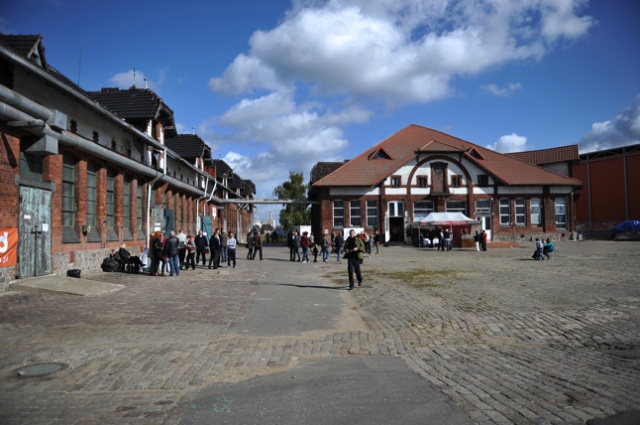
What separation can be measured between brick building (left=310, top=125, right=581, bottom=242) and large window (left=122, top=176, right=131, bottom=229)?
2714 cm

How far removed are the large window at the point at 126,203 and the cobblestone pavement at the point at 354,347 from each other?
865 centimetres

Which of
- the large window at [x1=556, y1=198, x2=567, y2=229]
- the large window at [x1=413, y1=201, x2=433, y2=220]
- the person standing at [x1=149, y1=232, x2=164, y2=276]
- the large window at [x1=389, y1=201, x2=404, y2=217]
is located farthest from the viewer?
the large window at [x1=556, y1=198, x2=567, y2=229]

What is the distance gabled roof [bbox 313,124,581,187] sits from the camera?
159ft

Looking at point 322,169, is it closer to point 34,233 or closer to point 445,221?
point 445,221

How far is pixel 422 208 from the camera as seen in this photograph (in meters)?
48.9

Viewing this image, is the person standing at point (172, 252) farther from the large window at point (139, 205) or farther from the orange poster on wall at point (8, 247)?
the large window at point (139, 205)

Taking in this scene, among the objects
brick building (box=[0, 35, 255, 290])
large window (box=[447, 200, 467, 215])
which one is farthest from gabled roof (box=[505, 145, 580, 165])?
brick building (box=[0, 35, 255, 290])

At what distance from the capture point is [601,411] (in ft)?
14.2

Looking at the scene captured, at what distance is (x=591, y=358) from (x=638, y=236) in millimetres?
46612

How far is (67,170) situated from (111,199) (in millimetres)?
3677

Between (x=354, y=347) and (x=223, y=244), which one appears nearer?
(x=354, y=347)

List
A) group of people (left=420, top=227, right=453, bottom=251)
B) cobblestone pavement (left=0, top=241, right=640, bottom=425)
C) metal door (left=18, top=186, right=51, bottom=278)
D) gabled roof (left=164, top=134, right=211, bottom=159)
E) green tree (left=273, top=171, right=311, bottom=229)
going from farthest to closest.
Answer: green tree (left=273, top=171, right=311, bottom=229) → group of people (left=420, top=227, right=453, bottom=251) → gabled roof (left=164, top=134, right=211, bottom=159) → metal door (left=18, top=186, right=51, bottom=278) → cobblestone pavement (left=0, top=241, right=640, bottom=425)

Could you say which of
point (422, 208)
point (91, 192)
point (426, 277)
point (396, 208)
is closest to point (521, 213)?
point (422, 208)

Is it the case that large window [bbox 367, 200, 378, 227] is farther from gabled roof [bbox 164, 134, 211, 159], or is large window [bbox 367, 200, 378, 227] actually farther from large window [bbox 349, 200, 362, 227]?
gabled roof [bbox 164, 134, 211, 159]
